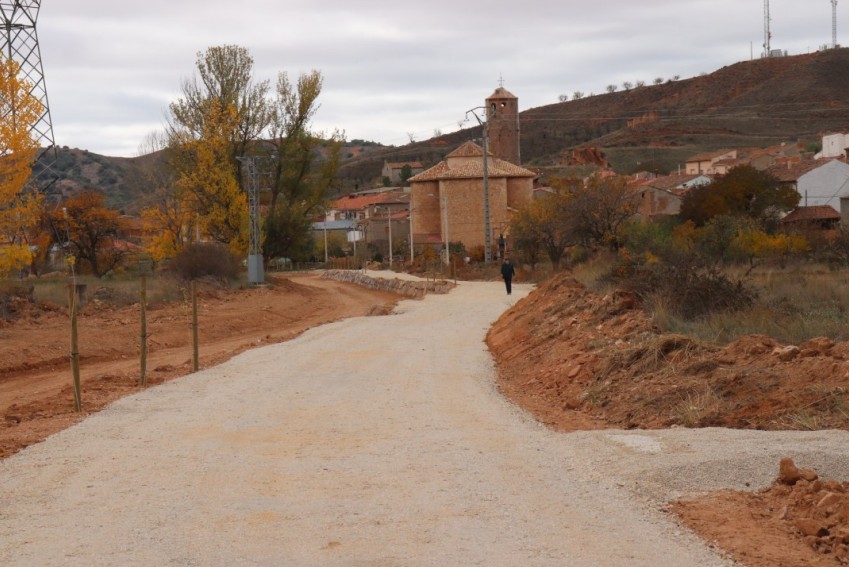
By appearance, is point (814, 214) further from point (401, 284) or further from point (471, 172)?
point (471, 172)

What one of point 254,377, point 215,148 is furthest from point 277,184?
point 254,377

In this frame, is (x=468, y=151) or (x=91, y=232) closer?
(x=91, y=232)

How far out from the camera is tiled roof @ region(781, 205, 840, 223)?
60125 mm

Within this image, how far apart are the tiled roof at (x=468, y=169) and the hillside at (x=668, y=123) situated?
3631 centimetres

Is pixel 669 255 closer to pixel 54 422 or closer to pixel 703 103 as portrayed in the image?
pixel 54 422

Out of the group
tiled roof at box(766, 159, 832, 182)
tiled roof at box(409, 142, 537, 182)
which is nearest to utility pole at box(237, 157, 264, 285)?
tiled roof at box(409, 142, 537, 182)

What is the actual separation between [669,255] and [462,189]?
2234 inches

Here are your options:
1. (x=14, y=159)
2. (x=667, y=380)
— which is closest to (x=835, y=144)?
(x=14, y=159)

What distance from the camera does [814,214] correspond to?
203 ft

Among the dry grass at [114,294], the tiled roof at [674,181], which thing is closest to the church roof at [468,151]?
the tiled roof at [674,181]

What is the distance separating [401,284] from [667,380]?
3904 centimetres

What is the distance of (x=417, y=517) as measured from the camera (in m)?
7.63

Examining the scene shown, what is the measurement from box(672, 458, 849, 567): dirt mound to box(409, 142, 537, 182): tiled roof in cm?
7187

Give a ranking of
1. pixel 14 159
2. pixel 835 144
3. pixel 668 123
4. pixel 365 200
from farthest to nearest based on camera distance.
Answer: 1. pixel 668 123
2. pixel 365 200
3. pixel 835 144
4. pixel 14 159
